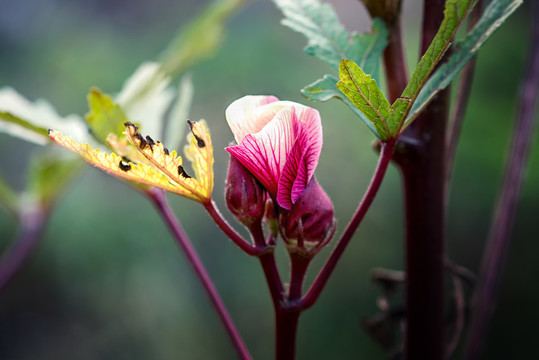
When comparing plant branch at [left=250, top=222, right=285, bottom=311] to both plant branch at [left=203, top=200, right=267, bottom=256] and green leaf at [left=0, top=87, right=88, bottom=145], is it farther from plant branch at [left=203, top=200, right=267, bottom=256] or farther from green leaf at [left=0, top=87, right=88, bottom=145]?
green leaf at [left=0, top=87, right=88, bottom=145]

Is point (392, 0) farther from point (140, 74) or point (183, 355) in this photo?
point (183, 355)

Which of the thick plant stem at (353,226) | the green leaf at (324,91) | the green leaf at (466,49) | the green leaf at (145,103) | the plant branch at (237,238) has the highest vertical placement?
the green leaf at (145,103)

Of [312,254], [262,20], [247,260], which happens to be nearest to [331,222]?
[312,254]

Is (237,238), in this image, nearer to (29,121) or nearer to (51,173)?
(29,121)

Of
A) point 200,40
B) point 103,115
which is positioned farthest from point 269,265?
point 200,40

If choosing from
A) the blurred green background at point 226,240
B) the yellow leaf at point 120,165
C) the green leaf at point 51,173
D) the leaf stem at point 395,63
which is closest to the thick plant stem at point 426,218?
the leaf stem at point 395,63

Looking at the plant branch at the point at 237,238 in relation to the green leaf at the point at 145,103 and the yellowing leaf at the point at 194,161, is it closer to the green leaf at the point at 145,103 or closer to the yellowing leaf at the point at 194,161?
the yellowing leaf at the point at 194,161
